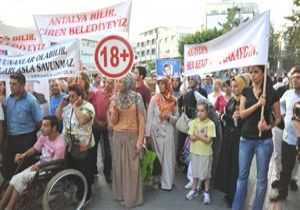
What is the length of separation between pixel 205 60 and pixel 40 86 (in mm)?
3160

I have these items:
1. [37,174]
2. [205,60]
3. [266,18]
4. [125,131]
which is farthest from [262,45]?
[37,174]

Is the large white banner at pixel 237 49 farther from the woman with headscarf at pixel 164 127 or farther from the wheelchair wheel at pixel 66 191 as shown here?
the wheelchair wheel at pixel 66 191

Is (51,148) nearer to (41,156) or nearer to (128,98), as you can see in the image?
(41,156)

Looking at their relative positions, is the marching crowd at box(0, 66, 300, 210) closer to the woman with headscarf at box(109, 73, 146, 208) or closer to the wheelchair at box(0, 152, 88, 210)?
the woman with headscarf at box(109, 73, 146, 208)

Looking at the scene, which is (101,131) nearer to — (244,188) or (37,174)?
(37,174)

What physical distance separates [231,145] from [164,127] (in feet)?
3.83

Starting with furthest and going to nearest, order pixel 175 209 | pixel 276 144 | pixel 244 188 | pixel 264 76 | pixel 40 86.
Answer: pixel 40 86 < pixel 276 144 < pixel 175 209 < pixel 244 188 < pixel 264 76

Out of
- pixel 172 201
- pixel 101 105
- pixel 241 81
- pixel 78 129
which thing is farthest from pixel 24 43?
pixel 241 81

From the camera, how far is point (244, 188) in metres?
4.86

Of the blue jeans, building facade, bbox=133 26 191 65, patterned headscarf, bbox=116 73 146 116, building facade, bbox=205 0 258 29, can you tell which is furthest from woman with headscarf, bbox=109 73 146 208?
building facade, bbox=205 0 258 29

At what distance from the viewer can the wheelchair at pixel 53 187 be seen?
15.7ft

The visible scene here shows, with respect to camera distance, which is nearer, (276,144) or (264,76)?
(264,76)

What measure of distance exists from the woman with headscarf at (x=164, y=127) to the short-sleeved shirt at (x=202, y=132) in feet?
1.41

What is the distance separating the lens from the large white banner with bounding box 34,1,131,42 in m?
6.35
